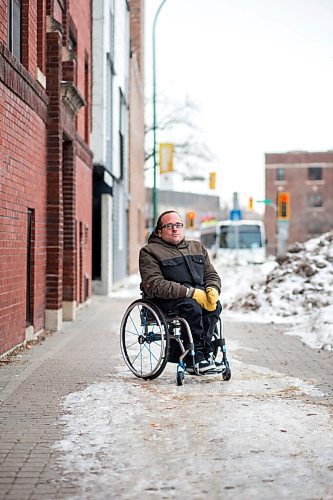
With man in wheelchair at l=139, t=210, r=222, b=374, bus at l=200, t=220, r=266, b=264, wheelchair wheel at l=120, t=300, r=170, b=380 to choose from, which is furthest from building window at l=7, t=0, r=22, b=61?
bus at l=200, t=220, r=266, b=264

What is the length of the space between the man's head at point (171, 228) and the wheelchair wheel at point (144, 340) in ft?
2.34

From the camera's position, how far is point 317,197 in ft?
243

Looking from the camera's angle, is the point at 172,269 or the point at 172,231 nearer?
the point at 172,269

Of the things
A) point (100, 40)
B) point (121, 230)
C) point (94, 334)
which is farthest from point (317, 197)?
point (94, 334)

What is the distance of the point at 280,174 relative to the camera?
74.4 meters

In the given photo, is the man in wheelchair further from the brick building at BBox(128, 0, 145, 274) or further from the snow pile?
the brick building at BBox(128, 0, 145, 274)

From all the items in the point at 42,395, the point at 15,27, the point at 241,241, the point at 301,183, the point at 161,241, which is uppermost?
the point at 301,183

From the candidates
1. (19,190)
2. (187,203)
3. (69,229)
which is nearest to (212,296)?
(19,190)

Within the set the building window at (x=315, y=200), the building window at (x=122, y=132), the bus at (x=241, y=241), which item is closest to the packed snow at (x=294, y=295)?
the building window at (x=122, y=132)

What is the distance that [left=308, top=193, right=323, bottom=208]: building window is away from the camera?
73875 mm

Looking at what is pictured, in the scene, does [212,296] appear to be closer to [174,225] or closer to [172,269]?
[172,269]

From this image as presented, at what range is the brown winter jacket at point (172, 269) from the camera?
829cm

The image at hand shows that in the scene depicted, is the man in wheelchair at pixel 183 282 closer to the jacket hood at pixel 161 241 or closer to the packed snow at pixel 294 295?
the jacket hood at pixel 161 241

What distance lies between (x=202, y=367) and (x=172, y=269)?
100 centimetres
